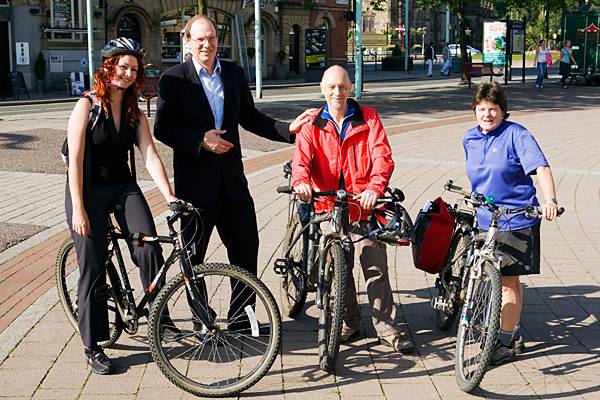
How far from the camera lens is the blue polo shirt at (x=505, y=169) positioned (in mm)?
5051

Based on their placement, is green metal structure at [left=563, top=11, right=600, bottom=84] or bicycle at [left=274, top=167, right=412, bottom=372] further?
green metal structure at [left=563, top=11, right=600, bottom=84]

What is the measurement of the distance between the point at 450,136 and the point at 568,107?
29.2 ft

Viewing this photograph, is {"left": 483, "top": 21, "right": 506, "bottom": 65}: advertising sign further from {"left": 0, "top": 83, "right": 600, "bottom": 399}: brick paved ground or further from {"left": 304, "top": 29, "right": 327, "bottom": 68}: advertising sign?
{"left": 0, "top": 83, "right": 600, "bottom": 399}: brick paved ground

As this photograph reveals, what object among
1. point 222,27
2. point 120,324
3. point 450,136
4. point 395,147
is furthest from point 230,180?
point 222,27

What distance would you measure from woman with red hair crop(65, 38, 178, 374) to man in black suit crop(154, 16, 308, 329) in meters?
0.25

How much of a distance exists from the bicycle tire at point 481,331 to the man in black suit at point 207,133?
1202 mm

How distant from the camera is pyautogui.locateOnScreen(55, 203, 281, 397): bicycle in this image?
4648 millimetres

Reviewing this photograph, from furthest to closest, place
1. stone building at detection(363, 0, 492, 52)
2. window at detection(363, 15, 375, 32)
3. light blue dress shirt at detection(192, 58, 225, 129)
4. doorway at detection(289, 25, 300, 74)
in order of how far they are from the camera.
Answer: window at detection(363, 15, 375, 32) < stone building at detection(363, 0, 492, 52) < doorway at detection(289, 25, 300, 74) < light blue dress shirt at detection(192, 58, 225, 129)

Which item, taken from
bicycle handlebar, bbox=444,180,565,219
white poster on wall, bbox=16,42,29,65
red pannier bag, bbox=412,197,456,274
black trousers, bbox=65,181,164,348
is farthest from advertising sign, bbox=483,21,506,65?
black trousers, bbox=65,181,164,348

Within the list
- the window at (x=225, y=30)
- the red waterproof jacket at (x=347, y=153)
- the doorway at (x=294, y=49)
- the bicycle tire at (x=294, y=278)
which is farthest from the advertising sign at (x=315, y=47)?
the red waterproof jacket at (x=347, y=153)

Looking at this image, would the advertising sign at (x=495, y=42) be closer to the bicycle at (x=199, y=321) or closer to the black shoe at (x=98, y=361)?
the bicycle at (x=199, y=321)

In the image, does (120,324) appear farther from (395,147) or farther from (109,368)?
(395,147)

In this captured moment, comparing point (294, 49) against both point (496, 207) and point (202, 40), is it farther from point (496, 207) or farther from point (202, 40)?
point (496, 207)

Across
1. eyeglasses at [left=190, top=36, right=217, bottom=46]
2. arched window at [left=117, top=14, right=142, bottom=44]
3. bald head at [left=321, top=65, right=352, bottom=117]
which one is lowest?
bald head at [left=321, top=65, right=352, bottom=117]
